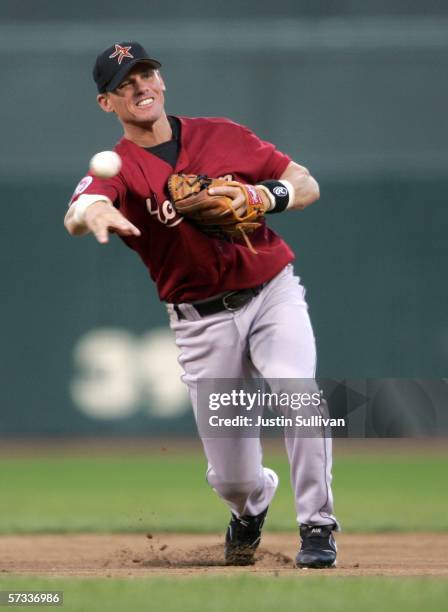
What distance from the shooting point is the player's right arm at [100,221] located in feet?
12.8

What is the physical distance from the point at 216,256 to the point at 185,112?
6.12 meters

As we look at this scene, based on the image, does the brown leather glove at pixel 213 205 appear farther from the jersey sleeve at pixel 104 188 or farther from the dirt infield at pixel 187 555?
the dirt infield at pixel 187 555

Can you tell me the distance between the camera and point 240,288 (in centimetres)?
462

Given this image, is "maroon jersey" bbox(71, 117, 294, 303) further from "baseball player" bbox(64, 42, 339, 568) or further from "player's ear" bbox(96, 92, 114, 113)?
"player's ear" bbox(96, 92, 114, 113)

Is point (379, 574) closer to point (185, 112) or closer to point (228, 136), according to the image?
point (228, 136)

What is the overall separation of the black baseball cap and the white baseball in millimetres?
352

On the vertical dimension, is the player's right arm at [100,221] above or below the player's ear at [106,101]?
below

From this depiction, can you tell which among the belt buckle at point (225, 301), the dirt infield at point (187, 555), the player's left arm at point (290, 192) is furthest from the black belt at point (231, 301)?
the dirt infield at point (187, 555)

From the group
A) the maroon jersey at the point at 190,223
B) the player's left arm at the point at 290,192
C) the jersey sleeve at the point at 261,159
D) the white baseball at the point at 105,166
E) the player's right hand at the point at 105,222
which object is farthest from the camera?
the jersey sleeve at the point at 261,159

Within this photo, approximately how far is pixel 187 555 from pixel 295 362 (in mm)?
1206

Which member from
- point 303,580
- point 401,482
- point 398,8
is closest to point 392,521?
point 401,482

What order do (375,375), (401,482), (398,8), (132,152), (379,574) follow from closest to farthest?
(379,574), (132,152), (401,482), (375,375), (398,8)

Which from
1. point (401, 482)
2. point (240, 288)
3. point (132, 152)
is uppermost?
point (132, 152)

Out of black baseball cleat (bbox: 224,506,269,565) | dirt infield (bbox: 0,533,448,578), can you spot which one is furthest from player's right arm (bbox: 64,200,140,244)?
black baseball cleat (bbox: 224,506,269,565)
